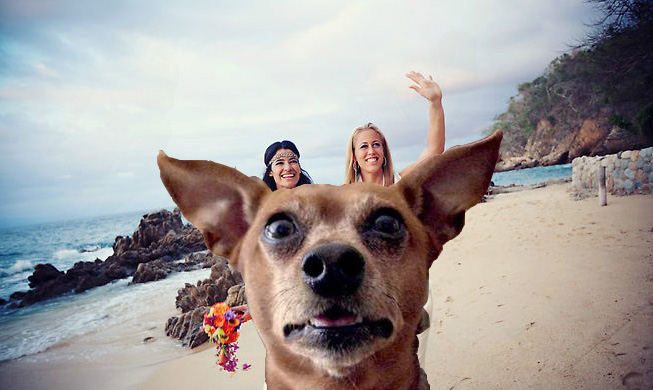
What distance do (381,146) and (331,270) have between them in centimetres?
207

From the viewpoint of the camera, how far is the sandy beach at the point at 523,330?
3.97 metres

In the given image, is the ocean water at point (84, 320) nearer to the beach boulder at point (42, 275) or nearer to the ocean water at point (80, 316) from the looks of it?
the ocean water at point (80, 316)

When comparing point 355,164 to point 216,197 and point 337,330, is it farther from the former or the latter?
point 337,330

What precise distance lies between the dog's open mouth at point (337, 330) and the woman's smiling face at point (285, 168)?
2243 millimetres

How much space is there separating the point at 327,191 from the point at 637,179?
1530 cm

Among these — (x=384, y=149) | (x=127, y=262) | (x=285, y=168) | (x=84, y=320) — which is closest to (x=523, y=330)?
(x=384, y=149)

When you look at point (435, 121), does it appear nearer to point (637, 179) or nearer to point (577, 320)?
point (577, 320)

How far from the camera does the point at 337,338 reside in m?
1.32

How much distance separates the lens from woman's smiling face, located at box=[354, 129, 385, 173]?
3.16 metres

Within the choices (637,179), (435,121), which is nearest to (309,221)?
(435,121)

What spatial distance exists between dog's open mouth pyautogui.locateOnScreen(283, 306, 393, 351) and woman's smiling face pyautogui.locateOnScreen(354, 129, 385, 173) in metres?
1.93

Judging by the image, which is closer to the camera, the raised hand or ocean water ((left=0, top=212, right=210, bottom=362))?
the raised hand

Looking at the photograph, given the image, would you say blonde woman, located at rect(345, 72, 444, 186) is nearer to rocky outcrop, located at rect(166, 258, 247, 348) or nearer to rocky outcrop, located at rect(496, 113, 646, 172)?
rocky outcrop, located at rect(166, 258, 247, 348)

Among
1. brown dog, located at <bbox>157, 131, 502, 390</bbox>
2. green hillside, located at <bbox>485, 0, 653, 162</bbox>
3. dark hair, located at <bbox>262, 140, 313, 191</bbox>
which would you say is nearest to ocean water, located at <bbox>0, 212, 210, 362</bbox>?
dark hair, located at <bbox>262, 140, 313, 191</bbox>
